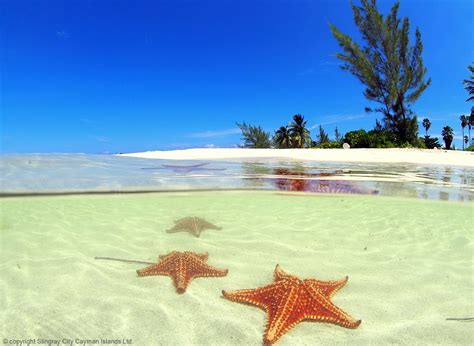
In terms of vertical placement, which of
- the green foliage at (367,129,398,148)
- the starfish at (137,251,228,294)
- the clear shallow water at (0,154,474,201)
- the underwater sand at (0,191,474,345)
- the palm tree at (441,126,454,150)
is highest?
the palm tree at (441,126,454,150)

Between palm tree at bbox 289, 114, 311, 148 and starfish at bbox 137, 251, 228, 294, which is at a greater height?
→ palm tree at bbox 289, 114, 311, 148

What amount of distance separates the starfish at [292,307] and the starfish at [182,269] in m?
0.83

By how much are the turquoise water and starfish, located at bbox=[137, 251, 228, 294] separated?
11 centimetres

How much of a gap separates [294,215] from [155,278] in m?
4.13

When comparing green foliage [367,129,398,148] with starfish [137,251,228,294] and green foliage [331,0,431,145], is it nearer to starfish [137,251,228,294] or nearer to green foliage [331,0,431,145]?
green foliage [331,0,431,145]

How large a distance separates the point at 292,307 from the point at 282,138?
5031 cm

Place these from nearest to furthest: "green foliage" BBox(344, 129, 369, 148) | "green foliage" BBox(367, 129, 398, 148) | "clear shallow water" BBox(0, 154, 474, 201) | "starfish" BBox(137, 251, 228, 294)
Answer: "starfish" BBox(137, 251, 228, 294)
"clear shallow water" BBox(0, 154, 474, 201)
"green foliage" BBox(367, 129, 398, 148)
"green foliage" BBox(344, 129, 369, 148)

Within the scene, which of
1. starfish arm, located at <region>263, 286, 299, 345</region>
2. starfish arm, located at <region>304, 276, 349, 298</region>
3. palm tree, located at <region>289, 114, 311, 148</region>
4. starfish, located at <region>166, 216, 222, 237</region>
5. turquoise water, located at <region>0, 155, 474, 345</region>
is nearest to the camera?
starfish arm, located at <region>263, 286, 299, 345</region>

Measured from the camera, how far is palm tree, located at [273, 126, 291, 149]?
2023 inches

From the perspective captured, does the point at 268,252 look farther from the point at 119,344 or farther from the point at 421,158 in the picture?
the point at 421,158

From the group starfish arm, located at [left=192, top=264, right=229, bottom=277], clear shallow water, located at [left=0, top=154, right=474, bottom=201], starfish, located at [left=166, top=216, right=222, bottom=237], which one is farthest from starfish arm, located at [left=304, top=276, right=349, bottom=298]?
clear shallow water, located at [left=0, top=154, right=474, bottom=201]

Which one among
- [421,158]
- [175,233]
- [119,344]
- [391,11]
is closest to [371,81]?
[391,11]

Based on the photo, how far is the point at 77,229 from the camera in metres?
5.83

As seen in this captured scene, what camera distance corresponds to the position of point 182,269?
336 centimetres
